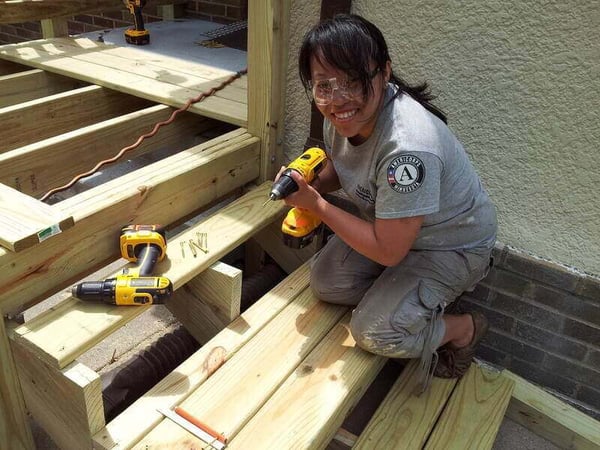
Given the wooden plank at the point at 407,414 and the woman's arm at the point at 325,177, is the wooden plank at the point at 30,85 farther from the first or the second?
the wooden plank at the point at 407,414

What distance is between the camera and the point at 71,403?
4.97 feet

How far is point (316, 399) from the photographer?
1713 millimetres

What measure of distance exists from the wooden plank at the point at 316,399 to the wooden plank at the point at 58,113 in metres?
1.64

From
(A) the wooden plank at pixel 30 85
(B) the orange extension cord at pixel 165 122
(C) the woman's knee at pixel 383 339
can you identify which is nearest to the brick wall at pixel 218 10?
(B) the orange extension cord at pixel 165 122

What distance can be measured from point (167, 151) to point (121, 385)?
1575 mm

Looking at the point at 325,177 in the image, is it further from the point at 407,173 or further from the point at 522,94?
the point at 522,94

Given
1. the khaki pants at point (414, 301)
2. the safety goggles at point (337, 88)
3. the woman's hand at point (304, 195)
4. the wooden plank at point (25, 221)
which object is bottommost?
the khaki pants at point (414, 301)

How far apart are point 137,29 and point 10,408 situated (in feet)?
8.79

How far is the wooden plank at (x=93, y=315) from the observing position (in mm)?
1490

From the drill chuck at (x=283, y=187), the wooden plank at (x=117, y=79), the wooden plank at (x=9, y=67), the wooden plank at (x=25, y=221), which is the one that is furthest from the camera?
the wooden plank at (x=9, y=67)

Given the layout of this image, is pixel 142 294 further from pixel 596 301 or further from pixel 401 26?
pixel 596 301

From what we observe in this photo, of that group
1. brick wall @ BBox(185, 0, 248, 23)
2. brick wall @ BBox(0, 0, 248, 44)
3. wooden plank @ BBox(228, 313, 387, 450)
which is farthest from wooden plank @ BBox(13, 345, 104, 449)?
brick wall @ BBox(185, 0, 248, 23)

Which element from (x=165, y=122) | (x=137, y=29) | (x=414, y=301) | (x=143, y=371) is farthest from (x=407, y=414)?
(x=137, y=29)

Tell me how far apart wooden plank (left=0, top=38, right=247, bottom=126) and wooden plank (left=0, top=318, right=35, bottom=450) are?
139cm
